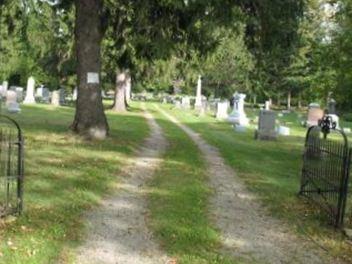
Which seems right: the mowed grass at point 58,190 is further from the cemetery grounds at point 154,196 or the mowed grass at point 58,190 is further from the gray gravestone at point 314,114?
the gray gravestone at point 314,114

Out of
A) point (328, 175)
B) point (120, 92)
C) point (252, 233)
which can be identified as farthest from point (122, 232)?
point (120, 92)

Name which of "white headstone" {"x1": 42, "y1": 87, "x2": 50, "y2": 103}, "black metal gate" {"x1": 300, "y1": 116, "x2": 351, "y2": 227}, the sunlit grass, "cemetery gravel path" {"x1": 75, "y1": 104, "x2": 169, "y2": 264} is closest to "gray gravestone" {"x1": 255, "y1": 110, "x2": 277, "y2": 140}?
the sunlit grass

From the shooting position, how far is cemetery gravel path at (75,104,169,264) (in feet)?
23.0

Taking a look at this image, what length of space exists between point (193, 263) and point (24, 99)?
41690 millimetres

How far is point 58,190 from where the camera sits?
1027 centimetres

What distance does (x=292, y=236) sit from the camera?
28.0 feet

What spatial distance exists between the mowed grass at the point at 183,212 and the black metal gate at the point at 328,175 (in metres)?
1.81

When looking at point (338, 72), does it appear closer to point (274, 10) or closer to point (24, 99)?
point (274, 10)

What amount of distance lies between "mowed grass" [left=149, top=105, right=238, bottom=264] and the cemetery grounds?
1 cm

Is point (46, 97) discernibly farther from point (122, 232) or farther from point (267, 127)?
point (122, 232)

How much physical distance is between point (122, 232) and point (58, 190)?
2.50 meters

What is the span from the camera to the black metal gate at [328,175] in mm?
9188

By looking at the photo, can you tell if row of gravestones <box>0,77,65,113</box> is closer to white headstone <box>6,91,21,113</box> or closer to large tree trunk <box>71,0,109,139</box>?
white headstone <box>6,91,21,113</box>

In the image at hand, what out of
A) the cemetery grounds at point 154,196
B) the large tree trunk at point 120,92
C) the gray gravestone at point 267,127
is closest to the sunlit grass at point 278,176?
the cemetery grounds at point 154,196
